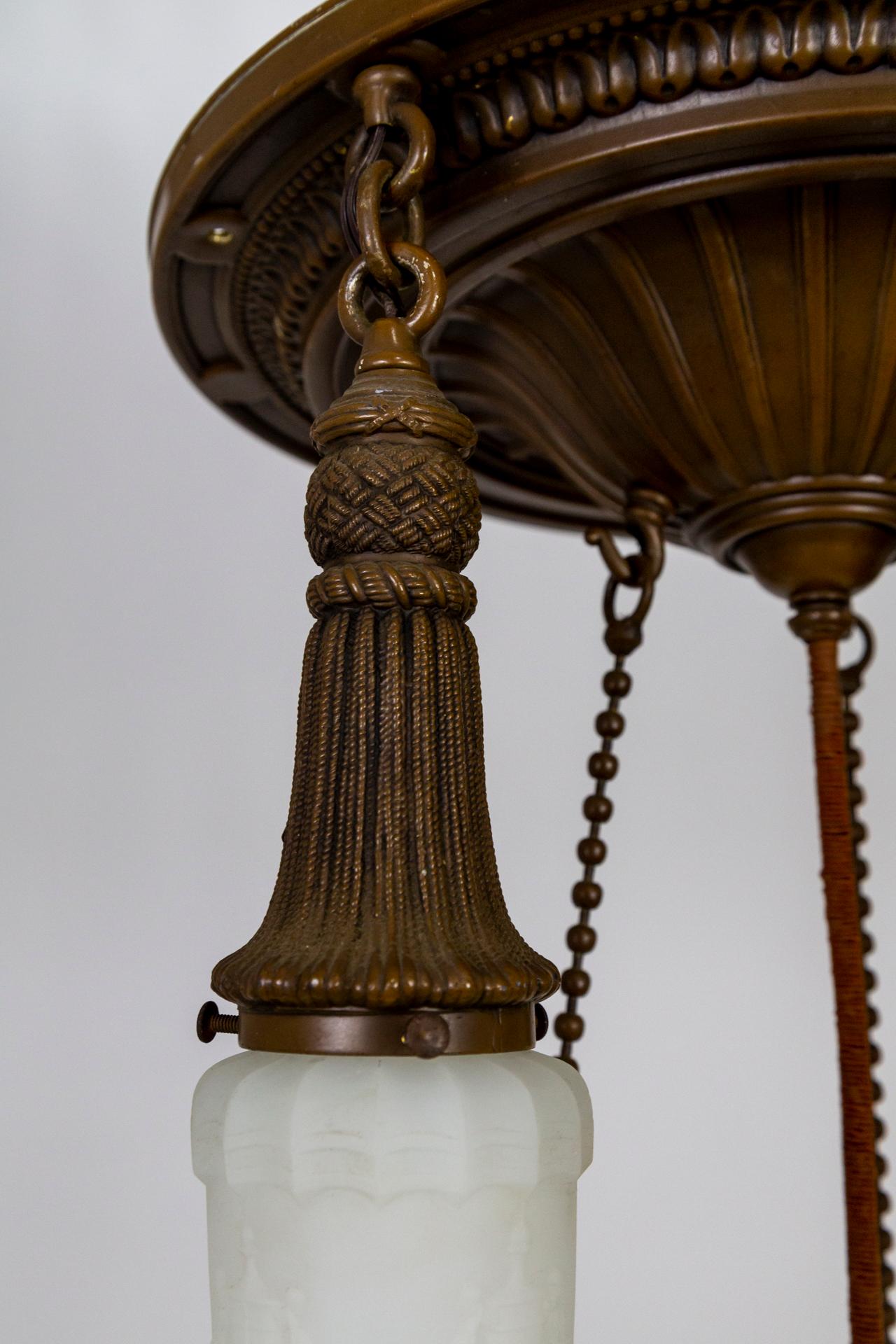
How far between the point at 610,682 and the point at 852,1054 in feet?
0.71

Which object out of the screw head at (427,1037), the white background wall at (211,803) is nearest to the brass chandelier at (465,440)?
the screw head at (427,1037)

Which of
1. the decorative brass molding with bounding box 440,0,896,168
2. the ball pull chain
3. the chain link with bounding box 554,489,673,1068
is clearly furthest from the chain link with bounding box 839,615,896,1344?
the decorative brass molding with bounding box 440,0,896,168

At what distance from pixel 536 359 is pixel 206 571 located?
2.22 feet

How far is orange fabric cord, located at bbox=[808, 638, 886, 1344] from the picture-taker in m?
0.70

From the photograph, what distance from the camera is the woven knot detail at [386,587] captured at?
0.41 metres

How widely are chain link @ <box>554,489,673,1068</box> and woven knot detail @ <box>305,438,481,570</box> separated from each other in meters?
0.21

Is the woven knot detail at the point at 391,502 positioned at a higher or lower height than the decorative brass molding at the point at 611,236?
lower

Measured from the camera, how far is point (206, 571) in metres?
1.24

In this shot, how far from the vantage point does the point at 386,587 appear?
1.35 feet

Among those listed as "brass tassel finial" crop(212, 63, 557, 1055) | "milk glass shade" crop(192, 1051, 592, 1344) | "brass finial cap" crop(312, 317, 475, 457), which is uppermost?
"brass finial cap" crop(312, 317, 475, 457)

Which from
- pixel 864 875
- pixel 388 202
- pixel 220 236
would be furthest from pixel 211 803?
pixel 388 202

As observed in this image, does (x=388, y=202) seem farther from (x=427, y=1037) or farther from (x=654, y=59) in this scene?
(x=427, y=1037)

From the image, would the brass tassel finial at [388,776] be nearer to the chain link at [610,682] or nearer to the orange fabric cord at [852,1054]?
the chain link at [610,682]

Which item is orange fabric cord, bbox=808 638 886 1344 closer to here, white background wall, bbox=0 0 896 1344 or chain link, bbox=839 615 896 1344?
chain link, bbox=839 615 896 1344
